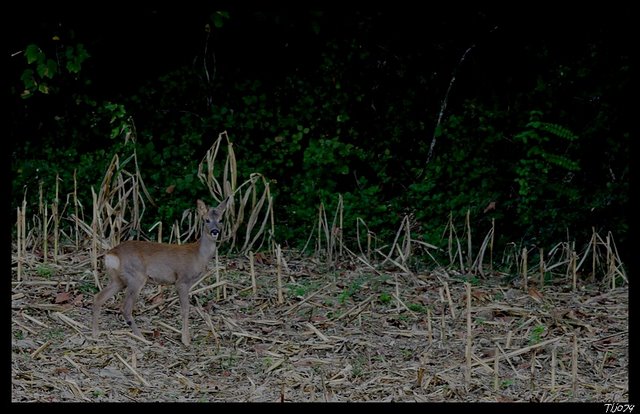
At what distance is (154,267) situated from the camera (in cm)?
770

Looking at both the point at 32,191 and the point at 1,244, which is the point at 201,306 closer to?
the point at 1,244

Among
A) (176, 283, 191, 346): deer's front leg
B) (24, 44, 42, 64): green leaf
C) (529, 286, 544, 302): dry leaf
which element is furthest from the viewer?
(24, 44, 42, 64): green leaf

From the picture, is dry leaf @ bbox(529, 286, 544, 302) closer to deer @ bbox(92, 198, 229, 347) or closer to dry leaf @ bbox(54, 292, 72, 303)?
deer @ bbox(92, 198, 229, 347)

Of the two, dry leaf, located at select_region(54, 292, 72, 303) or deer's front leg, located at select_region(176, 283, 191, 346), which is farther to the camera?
dry leaf, located at select_region(54, 292, 72, 303)

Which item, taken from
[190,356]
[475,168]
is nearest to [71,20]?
[475,168]

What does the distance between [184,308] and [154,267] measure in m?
0.40

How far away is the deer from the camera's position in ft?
24.6

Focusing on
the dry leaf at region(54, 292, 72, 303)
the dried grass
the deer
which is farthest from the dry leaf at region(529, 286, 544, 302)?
the dry leaf at region(54, 292, 72, 303)

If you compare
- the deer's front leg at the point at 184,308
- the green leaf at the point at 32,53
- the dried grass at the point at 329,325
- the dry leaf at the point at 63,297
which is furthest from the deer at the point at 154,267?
the green leaf at the point at 32,53

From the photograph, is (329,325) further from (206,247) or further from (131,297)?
(131,297)

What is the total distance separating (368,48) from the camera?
1187 cm

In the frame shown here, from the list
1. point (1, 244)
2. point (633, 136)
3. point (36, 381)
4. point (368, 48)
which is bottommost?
point (36, 381)

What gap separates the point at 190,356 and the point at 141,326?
0.70 m

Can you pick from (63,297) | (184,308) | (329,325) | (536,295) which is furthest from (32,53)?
(536,295)
